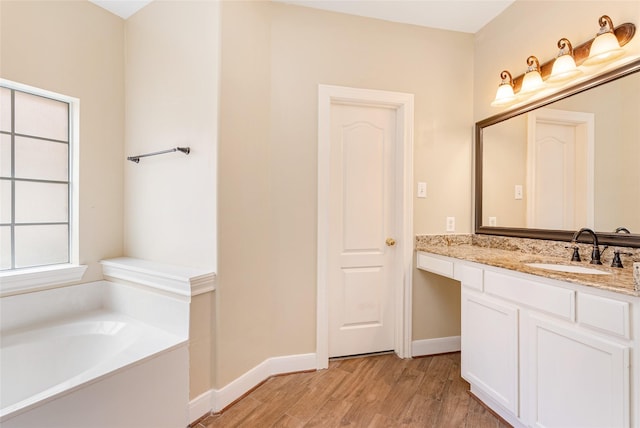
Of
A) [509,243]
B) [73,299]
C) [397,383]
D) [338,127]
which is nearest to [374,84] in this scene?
[338,127]

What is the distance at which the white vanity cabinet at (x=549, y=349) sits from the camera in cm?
111

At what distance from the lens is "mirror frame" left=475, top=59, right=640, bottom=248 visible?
1499mm

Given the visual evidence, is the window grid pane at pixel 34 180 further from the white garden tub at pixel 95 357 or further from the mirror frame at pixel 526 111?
the mirror frame at pixel 526 111

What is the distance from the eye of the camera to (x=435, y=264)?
2.15m

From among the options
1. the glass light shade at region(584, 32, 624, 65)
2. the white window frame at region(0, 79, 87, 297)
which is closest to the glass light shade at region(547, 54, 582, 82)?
the glass light shade at region(584, 32, 624, 65)

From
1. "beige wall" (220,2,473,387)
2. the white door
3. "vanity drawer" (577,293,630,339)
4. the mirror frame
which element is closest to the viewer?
"vanity drawer" (577,293,630,339)

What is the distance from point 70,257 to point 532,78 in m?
3.30

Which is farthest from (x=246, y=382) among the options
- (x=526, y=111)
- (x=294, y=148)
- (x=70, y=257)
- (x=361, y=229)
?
(x=526, y=111)

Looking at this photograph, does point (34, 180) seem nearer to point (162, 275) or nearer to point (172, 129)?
point (172, 129)

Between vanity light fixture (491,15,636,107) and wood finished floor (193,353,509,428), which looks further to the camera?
wood finished floor (193,353,509,428)

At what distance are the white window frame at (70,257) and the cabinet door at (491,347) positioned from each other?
2.53 metres

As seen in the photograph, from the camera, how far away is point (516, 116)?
2125 millimetres

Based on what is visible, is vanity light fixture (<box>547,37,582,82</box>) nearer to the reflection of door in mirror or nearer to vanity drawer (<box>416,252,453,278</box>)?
the reflection of door in mirror

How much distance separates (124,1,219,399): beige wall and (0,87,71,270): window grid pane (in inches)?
14.6
